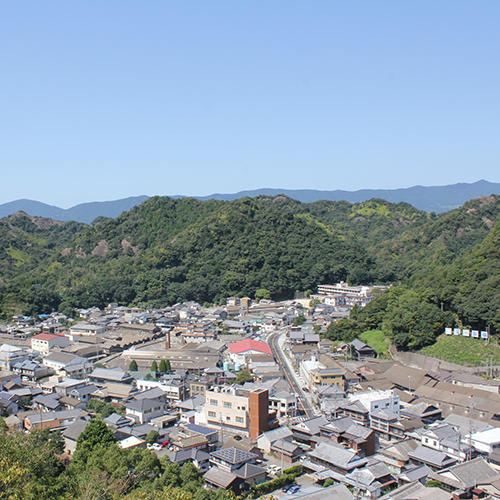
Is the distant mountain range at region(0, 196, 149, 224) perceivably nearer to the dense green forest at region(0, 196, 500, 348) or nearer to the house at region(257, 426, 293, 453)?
the dense green forest at region(0, 196, 500, 348)

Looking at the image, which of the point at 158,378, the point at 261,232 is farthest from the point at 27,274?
the point at 158,378

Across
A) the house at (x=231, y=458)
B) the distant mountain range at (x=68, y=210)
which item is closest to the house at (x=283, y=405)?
the house at (x=231, y=458)

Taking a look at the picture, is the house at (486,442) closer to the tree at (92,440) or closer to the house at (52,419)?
the tree at (92,440)

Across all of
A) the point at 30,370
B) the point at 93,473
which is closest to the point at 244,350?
the point at 30,370

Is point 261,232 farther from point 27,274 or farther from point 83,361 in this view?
point 83,361

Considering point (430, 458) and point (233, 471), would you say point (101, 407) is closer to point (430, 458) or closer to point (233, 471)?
point (233, 471)

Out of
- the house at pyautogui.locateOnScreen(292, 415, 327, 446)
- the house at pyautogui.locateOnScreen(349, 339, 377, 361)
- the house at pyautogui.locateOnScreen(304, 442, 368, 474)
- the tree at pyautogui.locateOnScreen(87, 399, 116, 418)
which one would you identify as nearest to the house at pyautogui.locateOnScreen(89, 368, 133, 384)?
the tree at pyautogui.locateOnScreen(87, 399, 116, 418)
